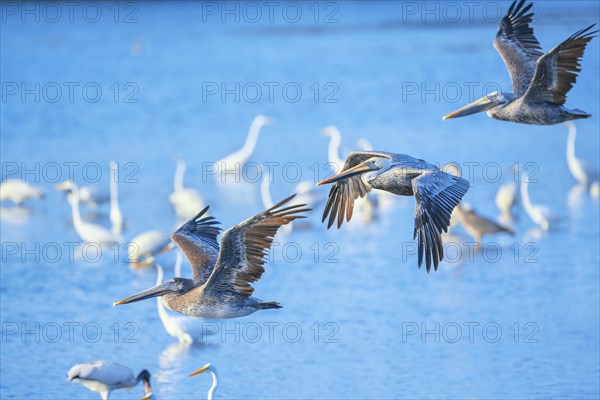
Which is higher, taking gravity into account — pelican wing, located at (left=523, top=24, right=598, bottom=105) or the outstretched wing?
pelican wing, located at (left=523, top=24, right=598, bottom=105)

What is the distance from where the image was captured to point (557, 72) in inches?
317

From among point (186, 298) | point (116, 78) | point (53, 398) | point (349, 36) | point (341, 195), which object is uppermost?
point (349, 36)

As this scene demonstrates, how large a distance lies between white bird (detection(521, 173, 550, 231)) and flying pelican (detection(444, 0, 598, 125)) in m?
5.24

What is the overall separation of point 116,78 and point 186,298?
2227 cm

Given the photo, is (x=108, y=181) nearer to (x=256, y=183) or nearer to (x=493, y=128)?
(x=256, y=183)

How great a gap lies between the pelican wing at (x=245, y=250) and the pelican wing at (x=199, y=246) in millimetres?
547

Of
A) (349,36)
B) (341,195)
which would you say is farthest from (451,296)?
(349,36)

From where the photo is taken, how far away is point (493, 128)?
21.1 meters

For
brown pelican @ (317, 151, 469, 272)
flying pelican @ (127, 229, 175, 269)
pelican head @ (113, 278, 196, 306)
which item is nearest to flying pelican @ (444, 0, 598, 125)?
brown pelican @ (317, 151, 469, 272)

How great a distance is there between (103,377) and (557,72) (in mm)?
4029

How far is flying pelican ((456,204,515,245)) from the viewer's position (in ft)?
43.4

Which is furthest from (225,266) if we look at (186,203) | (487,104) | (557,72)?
(186,203)

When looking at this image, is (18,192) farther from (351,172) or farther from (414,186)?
(414,186)

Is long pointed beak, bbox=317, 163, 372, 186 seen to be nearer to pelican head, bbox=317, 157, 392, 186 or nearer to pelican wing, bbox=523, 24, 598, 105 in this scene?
pelican head, bbox=317, 157, 392, 186
